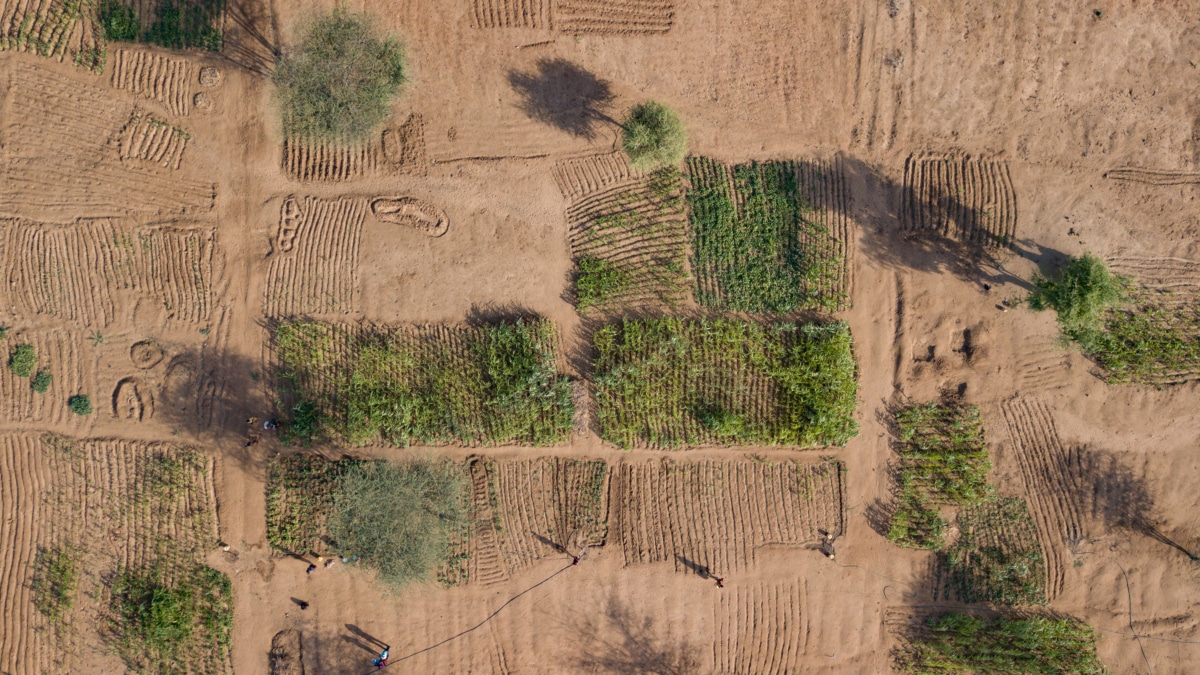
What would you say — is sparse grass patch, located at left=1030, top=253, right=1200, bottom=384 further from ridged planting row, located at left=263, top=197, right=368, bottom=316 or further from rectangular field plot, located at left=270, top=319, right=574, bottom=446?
ridged planting row, located at left=263, top=197, right=368, bottom=316

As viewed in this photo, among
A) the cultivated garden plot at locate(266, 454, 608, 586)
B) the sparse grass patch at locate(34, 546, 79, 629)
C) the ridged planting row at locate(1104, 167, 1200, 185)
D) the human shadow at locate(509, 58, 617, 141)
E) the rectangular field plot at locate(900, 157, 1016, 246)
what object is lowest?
the sparse grass patch at locate(34, 546, 79, 629)

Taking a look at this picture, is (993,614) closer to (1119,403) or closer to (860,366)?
(1119,403)

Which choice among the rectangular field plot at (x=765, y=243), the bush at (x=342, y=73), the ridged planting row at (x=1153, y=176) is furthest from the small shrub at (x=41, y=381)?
the ridged planting row at (x=1153, y=176)

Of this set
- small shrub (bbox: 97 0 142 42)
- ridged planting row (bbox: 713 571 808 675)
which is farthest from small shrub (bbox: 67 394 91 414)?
ridged planting row (bbox: 713 571 808 675)

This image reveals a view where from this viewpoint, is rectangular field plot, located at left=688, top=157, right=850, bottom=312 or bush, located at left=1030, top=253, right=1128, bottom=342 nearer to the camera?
bush, located at left=1030, top=253, right=1128, bottom=342

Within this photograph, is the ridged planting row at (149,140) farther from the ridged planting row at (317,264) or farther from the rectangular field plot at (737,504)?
the rectangular field plot at (737,504)

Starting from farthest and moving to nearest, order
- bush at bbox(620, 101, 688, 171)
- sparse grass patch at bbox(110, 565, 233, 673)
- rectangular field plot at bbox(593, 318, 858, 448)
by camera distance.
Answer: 1. sparse grass patch at bbox(110, 565, 233, 673)
2. rectangular field plot at bbox(593, 318, 858, 448)
3. bush at bbox(620, 101, 688, 171)

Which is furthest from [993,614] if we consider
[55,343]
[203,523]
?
[55,343]
